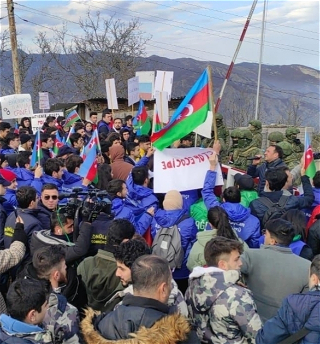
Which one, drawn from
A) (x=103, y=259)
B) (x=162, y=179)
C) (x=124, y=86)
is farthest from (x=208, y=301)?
(x=124, y=86)

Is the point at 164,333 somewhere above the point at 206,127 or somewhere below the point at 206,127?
below

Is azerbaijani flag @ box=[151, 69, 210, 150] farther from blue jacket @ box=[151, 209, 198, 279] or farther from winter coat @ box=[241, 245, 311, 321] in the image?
winter coat @ box=[241, 245, 311, 321]

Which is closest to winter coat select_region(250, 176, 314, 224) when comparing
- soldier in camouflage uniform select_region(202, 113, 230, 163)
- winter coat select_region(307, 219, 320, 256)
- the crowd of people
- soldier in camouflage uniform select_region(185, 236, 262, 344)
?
the crowd of people

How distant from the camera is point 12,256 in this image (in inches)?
161

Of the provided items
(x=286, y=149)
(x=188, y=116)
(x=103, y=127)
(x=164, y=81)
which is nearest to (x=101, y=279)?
(x=188, y=116)

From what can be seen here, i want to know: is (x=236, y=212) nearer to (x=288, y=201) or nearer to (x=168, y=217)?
(x=168, y=217)

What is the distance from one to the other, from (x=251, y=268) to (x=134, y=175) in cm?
236

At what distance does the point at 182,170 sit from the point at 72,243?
1784 millimetres

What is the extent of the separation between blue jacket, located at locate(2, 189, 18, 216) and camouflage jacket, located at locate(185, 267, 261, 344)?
297 centimetres

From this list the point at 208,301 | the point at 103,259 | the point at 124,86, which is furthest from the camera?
the point at 124,86

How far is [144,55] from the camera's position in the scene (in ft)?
134

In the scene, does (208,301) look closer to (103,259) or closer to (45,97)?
(103,259)

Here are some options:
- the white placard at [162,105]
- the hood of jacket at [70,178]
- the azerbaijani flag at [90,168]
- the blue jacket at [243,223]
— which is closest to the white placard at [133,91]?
the white placard at [162,105]

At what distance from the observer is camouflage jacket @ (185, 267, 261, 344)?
286 centimetres
